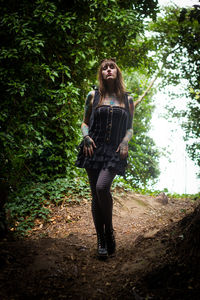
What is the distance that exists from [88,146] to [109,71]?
98 cm

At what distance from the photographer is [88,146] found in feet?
→ 9.95

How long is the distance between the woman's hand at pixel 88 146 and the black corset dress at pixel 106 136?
4cm

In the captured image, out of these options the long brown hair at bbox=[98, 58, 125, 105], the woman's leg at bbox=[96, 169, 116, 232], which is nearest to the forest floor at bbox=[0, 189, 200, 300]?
the woman's leg at bbox=[96, 169, 116, 232]

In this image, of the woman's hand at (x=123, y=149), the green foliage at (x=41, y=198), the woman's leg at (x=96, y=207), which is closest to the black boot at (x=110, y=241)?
the woman's leg at (x=96, y=207)

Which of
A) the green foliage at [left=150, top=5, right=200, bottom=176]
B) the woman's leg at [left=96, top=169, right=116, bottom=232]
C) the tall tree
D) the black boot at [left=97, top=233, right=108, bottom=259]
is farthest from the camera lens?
the green foliage at [left=150, top=5, right=200, bottom=176]

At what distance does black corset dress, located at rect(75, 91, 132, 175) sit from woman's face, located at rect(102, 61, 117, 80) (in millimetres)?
313

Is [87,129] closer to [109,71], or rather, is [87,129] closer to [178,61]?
[109,71]

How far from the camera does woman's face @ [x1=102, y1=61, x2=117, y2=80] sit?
10.4 feet

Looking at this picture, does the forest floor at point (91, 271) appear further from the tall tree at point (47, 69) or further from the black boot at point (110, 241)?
the tall tree at point (47, 69)

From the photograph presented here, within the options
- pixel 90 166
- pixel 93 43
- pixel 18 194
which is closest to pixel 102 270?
pixel 90 166

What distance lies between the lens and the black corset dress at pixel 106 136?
2.99 m

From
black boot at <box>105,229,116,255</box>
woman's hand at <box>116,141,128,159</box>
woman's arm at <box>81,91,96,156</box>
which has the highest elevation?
woman's arm at <box>81,91,96,156</box>

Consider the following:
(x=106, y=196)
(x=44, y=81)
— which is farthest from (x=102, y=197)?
(x=44, y=81)

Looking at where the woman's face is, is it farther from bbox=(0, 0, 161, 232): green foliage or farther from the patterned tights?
bbox=(0, 0, 161, 232): green foliage
